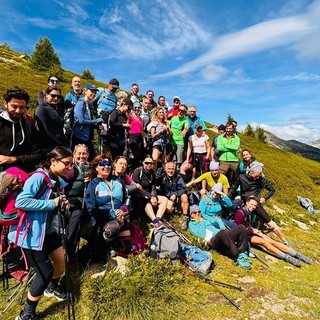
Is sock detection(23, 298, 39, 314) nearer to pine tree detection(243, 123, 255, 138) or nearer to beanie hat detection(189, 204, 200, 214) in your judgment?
beanie hat detection(189, 204, 200, 214)

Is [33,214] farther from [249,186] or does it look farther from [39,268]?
[249,186]

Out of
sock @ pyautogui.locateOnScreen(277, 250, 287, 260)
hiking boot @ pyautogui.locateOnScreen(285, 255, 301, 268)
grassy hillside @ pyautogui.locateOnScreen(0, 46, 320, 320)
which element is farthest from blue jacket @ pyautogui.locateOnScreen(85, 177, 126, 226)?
hiking boot @ pyautogui.locateOnScreen(285, 255, 301, 268)

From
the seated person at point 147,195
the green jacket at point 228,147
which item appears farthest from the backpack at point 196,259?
the green jacket at point 228,147

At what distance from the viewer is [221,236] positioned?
7164 millimetres

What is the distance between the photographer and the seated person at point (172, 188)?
8.23m

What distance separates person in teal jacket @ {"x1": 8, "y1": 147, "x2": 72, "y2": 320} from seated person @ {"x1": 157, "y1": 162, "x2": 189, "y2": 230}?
4.39 metres

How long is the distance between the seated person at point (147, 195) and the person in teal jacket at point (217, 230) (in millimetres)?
1143

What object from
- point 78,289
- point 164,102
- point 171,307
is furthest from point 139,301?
point 164,102

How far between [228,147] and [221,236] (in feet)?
12.8

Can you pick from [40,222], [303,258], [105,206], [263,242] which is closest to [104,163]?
[105,206]

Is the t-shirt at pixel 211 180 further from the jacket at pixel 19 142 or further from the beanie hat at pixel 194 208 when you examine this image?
the jacket at pixel 19 142

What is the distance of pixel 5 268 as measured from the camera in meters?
5.22

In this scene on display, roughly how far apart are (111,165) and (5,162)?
7.49 feet

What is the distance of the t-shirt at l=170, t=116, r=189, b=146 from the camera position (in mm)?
10039
